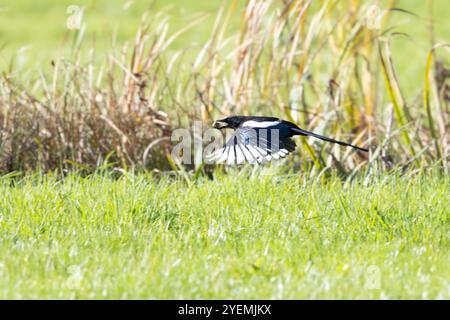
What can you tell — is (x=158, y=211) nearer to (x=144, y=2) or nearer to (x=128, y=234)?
(x=128, y=234)

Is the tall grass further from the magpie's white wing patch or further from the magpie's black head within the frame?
the magpie's white wing patch

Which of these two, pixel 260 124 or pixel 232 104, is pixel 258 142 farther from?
pixel 232 104

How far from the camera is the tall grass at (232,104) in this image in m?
5.32

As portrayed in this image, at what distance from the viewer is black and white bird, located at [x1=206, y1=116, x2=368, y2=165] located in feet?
12.8

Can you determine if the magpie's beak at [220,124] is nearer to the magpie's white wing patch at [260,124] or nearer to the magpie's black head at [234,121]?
the magpie's black head at [234,121]

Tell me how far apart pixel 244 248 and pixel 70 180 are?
1.38m

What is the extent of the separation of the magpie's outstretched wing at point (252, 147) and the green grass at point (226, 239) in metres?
0.26

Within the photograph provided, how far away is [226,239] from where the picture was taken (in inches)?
146

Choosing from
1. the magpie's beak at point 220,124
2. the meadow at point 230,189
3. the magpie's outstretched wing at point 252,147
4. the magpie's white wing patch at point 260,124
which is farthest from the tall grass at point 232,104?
the magpie's outstretched wing at point 252,147

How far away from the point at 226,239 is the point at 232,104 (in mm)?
1980

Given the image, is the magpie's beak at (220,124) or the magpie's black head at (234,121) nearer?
the magpie's black head at (234,121)

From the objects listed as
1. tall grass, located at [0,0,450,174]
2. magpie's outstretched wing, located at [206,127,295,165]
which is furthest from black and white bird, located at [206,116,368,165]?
tall grass, located at [0,0,450,174]
